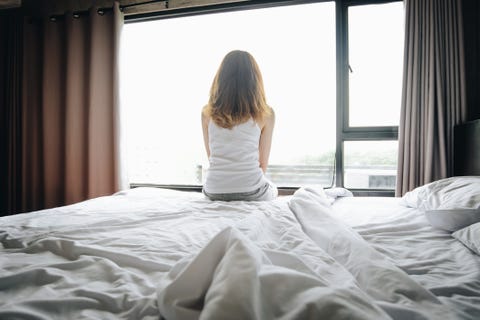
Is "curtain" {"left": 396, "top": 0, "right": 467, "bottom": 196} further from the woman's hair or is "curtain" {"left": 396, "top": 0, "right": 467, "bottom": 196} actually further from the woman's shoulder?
the woman's hair

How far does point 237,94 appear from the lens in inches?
61.9

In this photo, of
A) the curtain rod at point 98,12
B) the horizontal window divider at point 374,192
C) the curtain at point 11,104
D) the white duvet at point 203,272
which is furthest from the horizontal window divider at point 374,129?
the curtain at point 11,104

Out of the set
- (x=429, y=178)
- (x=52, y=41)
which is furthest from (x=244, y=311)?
(x=52, y=41)

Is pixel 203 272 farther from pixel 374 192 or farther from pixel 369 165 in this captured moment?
pixel 369 165

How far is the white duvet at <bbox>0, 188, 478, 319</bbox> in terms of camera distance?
0.37m

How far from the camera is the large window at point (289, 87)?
2.51 m

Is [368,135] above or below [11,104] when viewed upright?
below

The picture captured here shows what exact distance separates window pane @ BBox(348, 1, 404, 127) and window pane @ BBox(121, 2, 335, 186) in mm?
196

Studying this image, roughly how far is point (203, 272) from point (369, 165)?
251 centimetres

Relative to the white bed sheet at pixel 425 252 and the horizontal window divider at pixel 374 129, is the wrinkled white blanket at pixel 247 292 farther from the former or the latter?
the horizontal window divider at pixel 374 129

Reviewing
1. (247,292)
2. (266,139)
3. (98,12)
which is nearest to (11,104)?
(98,12)

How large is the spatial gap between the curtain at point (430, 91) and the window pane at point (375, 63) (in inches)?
10.2

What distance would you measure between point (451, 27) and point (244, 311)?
269 cm

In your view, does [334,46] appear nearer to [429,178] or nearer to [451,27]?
[451,27]
